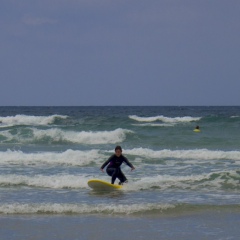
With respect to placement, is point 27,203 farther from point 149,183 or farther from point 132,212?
point 149,183

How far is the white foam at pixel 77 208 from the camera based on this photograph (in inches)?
404

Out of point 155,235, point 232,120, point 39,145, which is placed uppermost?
point 232,120

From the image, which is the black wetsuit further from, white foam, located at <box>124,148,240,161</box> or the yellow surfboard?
white foam, located at <box>124,148,240,161</box>

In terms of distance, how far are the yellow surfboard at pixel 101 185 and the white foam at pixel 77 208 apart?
2.50 metres

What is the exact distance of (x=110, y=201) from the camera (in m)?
11.7

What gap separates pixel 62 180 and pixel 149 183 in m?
2.46

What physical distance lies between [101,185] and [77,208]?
282cm

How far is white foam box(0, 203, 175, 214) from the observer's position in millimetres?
10266

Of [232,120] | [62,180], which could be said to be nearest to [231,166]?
[62,180]

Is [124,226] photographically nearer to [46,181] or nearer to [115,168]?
[115,168]

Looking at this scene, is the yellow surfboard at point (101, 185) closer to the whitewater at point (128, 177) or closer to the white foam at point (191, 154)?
the whitewater at point (128, 177)

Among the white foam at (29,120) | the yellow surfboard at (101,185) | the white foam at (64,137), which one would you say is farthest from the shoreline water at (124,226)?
the white foam at (29,120)

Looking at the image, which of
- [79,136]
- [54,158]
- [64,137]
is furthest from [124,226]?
[79,136]

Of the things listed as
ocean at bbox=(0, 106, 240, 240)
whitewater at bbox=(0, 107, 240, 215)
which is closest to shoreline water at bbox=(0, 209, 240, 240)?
ocean at bbox=(0, 106, 240, 240)
